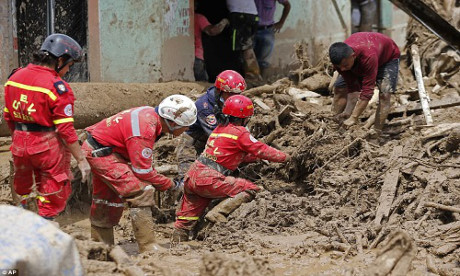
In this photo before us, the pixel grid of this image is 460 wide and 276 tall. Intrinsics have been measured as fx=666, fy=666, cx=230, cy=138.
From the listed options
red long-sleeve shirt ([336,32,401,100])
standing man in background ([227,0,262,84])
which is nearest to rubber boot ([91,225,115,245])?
red long-sleeve shirt ([336,32,401,100])

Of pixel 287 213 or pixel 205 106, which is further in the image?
pixel 205 106

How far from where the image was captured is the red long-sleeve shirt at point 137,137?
612cm

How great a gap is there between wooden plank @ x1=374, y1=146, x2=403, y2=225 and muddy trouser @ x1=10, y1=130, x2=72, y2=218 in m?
3.02

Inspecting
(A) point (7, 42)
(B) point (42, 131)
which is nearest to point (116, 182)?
(B) point (42, 131)

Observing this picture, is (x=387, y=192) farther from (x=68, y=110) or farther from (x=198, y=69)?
(x=198, y=69)

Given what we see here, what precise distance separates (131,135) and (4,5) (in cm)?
494

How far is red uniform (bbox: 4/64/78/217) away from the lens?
5.82m

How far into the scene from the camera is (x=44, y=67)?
5.93m

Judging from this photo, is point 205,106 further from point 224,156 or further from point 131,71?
point 131,71

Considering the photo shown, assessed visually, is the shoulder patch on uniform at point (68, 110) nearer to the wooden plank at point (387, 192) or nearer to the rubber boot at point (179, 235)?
the rubber boot at point (179, 235)

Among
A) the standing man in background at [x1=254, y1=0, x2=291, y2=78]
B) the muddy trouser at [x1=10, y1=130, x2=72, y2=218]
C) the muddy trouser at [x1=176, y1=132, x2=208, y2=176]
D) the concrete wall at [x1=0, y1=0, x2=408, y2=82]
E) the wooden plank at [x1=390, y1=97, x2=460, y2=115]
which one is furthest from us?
the standing man in background at [x1=254, y1=0, x2=291, y2=78]

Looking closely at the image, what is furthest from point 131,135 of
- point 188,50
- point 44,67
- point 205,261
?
point 188,50

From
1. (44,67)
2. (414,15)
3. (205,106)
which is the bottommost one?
(205,106)

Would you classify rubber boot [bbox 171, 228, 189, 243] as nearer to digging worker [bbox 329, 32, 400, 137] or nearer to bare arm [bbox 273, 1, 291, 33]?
digging worker [bbox 329, 32, 400, 137]
